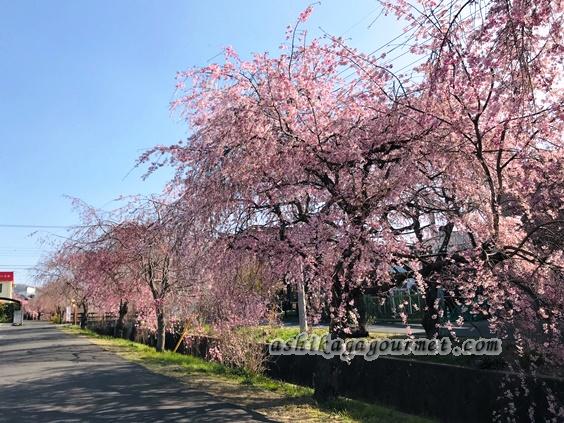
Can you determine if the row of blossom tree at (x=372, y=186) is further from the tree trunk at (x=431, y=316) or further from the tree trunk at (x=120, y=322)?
the tree trunk at (x=120, y=322)

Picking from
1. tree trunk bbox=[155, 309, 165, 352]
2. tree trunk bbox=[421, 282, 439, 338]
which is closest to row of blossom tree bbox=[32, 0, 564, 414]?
tree trunk bbox=[421, 282, 439, 338]

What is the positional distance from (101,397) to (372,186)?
23.6 feet

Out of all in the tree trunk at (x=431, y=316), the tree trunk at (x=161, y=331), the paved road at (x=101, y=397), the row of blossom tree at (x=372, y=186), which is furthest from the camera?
the tree trunk at (x=161, y=331)

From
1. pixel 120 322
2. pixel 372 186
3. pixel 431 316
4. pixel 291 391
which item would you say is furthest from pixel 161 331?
pixel 372 186

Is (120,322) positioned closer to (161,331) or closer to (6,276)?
(161,331)

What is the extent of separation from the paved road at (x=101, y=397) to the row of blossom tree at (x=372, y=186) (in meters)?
2.51

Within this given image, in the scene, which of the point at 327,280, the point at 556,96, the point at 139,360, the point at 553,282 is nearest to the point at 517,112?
the point at 556,96

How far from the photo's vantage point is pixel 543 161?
687 centimetres

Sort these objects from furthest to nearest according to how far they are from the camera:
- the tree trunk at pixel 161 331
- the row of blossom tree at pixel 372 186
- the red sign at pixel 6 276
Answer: the red sign at pixel 6 276
the tree trunk at pixel 161 331
the row of blossom tree at pixel 372 186

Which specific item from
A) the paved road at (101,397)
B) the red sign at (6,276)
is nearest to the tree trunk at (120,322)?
the paved road at (101,397)

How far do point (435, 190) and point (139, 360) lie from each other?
41.2 feet

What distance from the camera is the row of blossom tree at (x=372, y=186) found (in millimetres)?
6551

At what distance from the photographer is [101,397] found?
34.3 feet

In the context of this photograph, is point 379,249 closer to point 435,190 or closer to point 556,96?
point 435,190
